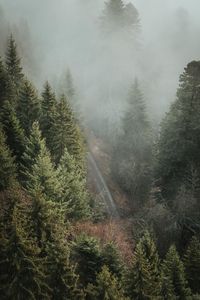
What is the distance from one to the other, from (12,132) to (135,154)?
20.3 meters

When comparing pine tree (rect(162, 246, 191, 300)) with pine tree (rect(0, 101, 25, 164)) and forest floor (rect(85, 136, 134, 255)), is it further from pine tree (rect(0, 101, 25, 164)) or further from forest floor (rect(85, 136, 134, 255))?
pine tree (rect(0, 101, 25, 164))

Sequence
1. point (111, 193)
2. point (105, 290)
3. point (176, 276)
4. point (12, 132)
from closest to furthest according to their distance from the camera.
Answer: point (105, 290) < point (176, 276) < point (12, 132) < point (111, 193)

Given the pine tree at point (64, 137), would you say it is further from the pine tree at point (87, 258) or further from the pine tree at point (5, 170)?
the pine tree at point (87, 258)

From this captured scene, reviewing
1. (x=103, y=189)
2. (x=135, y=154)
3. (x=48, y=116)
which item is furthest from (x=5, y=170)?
(x=135, y=154)

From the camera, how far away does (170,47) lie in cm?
9844

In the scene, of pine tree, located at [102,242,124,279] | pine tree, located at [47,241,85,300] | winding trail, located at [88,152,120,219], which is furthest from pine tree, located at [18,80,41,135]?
pine tree, located at [47,241,85,300]

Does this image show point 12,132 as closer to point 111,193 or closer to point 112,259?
point 112,259

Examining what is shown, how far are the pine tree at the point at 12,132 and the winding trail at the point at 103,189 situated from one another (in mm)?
14802

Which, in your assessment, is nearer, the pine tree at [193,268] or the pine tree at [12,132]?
the pine tree at [193,268]

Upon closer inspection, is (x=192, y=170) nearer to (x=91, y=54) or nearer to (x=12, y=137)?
(x=12, y=137)

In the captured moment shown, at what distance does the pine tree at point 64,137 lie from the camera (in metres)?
43.4

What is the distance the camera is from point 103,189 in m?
56.2

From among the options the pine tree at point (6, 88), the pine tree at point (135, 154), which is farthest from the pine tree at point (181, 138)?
the pine tree at point (6, 88)

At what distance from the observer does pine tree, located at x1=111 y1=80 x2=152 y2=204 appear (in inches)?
2106
